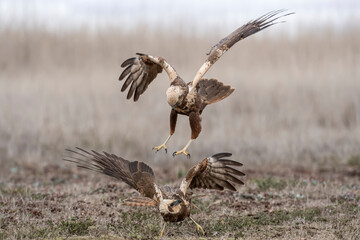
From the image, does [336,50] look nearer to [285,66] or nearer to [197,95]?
[285,66]

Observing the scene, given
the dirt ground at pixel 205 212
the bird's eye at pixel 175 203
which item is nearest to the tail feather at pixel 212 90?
the bird's eye at pixel 175 203

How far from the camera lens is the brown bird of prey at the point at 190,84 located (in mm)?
4125

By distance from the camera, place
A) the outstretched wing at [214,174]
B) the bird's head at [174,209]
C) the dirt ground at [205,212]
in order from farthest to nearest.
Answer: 1. the dirt ground at [205,212]
2. the outstretched wing at [214,174]
3. the bird's head at [174,209]

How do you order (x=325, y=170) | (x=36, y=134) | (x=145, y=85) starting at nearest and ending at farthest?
(x=145, y=85), (x=325, y=170), (x=36, y=134)

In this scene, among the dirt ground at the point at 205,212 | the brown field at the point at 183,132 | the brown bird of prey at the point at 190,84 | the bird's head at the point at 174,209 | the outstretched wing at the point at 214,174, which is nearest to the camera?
the brown bird of prey at the point at 190,84

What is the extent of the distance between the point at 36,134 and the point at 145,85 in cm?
688

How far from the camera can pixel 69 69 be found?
13352 mm

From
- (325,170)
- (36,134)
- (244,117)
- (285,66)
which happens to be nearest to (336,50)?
(285,66)

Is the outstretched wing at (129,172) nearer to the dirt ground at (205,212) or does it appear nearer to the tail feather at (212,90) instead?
the dirt ground at (205,212)

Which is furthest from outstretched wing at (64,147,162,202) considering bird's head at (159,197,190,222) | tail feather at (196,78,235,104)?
tail feather at (196,78,235,104)

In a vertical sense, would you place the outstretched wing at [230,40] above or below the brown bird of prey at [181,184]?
above

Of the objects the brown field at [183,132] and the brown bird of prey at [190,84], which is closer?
the brown bird of prey at [190,84]

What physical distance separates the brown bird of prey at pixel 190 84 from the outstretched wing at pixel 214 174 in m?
0.52

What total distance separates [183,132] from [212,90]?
7045 millimetres
